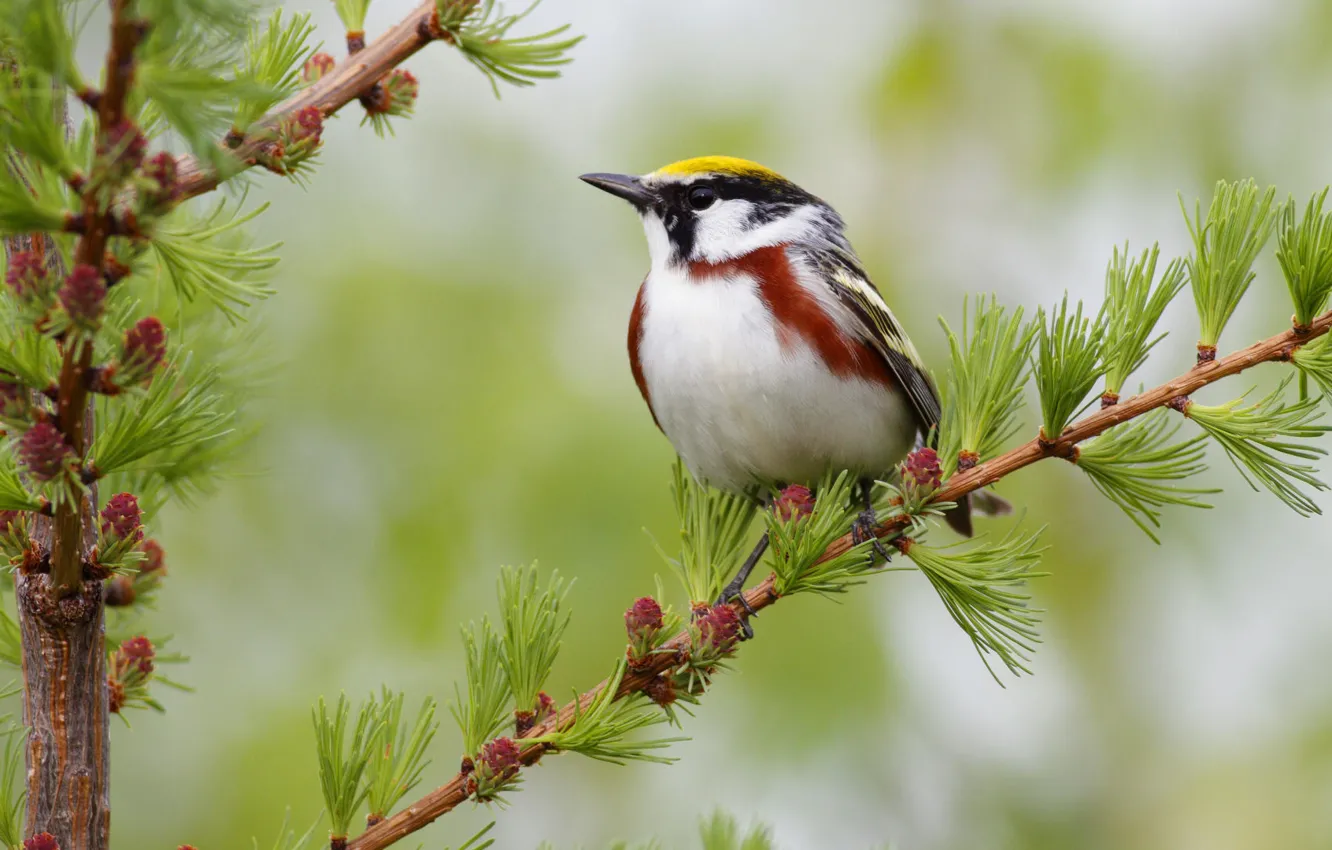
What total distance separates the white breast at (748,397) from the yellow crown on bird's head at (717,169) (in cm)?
39

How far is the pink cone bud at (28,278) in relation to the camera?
43.1 inches

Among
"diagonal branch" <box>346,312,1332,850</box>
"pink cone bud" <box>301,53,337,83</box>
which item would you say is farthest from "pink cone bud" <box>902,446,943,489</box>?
"pink cone bud" <box>301,53,337,83</box>

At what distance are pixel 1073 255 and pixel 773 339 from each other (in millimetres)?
1504

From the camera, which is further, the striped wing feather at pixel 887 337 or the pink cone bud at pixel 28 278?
the striped wing feather at pixel 887 337

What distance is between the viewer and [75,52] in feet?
3.42

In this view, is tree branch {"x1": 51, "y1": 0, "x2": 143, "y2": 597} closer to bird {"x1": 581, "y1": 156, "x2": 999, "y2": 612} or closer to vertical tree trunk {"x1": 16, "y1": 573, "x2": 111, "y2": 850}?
vertical tree trunk {"x1": 16, "y1": 573, "x2": 111, "y2": 850}

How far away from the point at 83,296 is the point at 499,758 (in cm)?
67

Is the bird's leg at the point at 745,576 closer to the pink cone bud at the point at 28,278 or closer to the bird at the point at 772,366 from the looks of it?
the bird at the point at 772,366

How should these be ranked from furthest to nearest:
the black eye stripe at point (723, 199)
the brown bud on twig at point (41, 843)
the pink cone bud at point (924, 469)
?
1. the black eye stripe at point (723, 199)
2. the pink cone bud at point (924, 469)
3. the brown bud on twig at point (41, 843)

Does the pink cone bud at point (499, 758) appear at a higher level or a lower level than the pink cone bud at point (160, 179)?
lower

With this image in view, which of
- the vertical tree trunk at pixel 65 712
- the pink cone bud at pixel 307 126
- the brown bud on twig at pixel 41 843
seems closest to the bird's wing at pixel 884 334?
the pink cone bud at pixel 307 126

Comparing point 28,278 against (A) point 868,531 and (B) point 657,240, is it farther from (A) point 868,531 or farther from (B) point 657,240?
(B) point 657,240

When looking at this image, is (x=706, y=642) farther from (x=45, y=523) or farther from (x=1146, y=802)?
(x=1146, y=802)

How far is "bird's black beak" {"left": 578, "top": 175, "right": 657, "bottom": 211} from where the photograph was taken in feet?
9.33
